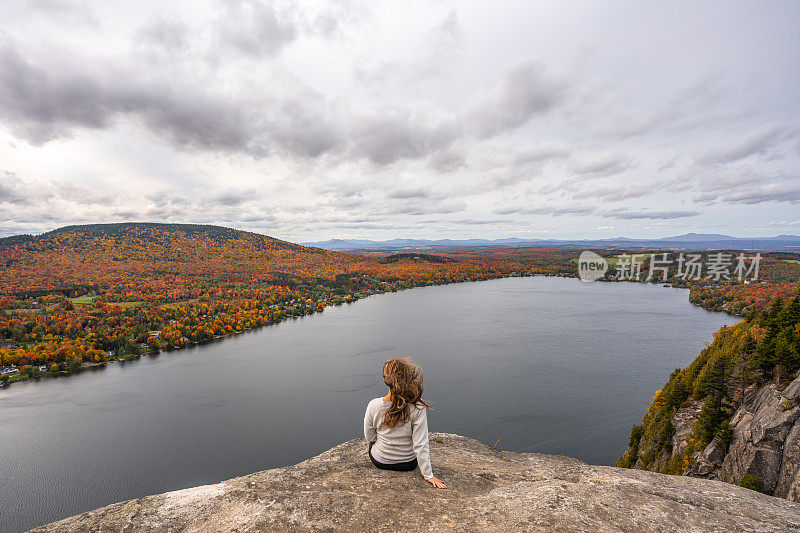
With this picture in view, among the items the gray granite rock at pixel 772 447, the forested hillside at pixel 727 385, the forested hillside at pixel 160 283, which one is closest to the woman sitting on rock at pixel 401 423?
the gray granite rock at pixel 772 447

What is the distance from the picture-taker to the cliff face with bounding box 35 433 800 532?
3.25 metres

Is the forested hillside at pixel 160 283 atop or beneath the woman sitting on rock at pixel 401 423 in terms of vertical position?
beneath

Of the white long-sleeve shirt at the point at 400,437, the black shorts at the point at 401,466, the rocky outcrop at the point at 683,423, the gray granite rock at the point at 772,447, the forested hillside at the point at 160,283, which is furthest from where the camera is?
the forested hillside at the point at 160,283

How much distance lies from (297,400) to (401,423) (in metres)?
36.1

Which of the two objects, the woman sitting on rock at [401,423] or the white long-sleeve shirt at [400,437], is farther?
the white long-sleeve shirt at [400,437]

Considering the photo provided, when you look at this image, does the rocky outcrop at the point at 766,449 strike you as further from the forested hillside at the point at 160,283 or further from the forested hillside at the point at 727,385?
the forested hillside at the point at 160,283

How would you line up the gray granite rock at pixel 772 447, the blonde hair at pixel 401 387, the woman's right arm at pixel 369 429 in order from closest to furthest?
1. the blonde hair at pixel 401 387
2. the woman's right arm at pixel 369 429
3. the gray granite rock at pixel 772 447

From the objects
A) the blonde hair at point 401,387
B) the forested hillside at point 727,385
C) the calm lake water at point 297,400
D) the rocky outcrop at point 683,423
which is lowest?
the calm lake water at point 297,400

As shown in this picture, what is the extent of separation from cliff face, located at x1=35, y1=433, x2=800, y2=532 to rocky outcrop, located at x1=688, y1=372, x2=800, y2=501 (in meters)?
4.34

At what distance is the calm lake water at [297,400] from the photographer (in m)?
26.4

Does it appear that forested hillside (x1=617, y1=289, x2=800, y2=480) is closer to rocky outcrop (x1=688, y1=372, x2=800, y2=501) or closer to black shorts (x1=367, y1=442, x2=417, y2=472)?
rocky outcrop (x1=688, y1=372, x2=800, y2=501)

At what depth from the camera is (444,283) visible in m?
135

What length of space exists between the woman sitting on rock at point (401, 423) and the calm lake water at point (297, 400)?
86.6 feet

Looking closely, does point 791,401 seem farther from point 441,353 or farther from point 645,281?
point 645,281
